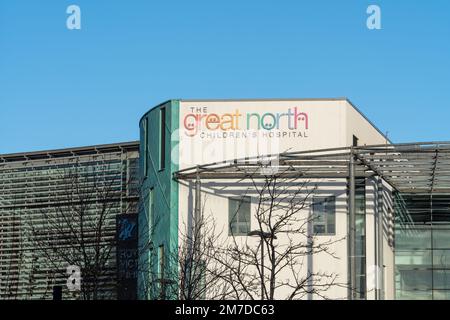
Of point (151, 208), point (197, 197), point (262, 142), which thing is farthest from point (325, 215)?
point (151, 208)

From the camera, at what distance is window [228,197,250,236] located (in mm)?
43594

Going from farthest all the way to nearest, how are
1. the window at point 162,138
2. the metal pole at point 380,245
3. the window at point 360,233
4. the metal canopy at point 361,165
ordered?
the window at point 162,138, the metal pole at point 380,245, the window at point 360,233, the metal canopy at point 361,165

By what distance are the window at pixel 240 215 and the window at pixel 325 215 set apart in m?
3.03

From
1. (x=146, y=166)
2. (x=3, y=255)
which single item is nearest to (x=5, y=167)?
(x=3, y=255)

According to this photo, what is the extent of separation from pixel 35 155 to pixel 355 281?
4321 cm

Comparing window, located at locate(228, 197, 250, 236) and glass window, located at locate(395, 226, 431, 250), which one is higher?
window, located at locate(228, 197, 250, 236)

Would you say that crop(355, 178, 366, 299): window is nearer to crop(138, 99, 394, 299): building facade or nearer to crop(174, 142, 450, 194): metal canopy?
crop(138, 99, 394, 299): building facade

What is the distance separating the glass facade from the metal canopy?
2518mm

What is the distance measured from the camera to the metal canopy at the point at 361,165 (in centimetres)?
3672

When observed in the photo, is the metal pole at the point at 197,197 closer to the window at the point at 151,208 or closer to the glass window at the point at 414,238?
the window at the point at 151,208

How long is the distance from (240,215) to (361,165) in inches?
255

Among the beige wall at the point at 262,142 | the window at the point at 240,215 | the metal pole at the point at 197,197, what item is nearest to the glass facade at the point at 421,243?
the beige wall at the point at 262,142

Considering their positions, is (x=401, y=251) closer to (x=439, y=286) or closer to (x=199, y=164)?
(x=439, y=286)

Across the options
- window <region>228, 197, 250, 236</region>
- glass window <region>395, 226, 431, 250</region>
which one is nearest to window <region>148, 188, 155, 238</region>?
window <region>228, 197, 250, 236</region>
